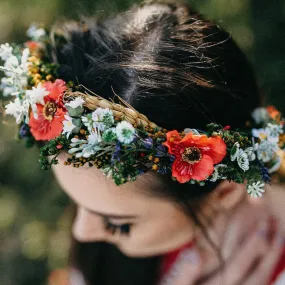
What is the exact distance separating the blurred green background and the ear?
3.09ft

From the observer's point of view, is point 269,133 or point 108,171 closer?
point 108,171

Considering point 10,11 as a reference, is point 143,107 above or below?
above

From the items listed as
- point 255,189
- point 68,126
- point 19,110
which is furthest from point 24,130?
point 255,189

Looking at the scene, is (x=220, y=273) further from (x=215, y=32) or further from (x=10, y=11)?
(x=10, y=11)

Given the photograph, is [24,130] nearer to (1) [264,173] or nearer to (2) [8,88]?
(2) [8,88]

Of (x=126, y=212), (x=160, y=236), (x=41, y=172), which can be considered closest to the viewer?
(x=126, y=212)

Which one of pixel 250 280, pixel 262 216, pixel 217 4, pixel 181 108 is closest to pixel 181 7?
pixel 181 108

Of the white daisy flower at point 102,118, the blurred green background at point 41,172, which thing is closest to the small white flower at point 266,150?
the white daisy flower at point 102,118

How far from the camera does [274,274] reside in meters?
1.18

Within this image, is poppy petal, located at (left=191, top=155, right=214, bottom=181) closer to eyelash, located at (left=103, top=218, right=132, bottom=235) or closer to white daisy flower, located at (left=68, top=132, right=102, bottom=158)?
A: white daisy flower, located at (left=68, top=132, right=102, bottom=158)

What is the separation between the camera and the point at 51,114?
84 centimetres

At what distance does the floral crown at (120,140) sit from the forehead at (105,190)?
7 cm

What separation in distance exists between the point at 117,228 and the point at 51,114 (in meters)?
0.43

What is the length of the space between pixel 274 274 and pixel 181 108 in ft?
1.97
